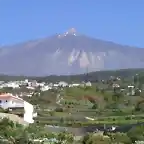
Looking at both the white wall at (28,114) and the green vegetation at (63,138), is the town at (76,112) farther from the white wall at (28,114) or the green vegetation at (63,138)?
the green vegetation at (63,138)

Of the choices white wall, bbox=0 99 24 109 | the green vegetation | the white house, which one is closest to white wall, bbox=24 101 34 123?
the white house

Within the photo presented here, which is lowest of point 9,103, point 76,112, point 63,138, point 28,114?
point 76,112

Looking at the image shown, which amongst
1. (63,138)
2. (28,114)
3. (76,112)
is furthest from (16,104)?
(63,138)

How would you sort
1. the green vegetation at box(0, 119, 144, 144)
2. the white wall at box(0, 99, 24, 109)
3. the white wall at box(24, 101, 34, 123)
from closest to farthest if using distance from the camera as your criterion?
the green vegetation at box(0, 119, 144, 144), the white wall at box(24, 101, 34, 123), the white wall at box(0, 99, 24, 109)

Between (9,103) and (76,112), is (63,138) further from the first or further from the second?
(9,103)

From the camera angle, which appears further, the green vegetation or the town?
the town

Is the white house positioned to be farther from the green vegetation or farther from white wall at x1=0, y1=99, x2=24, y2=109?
the green vegetation

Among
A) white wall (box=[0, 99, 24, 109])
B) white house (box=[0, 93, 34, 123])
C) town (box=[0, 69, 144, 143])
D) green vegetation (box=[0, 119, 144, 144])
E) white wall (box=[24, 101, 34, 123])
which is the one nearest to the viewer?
green vegetation (box=[0, 119, 144, 144])

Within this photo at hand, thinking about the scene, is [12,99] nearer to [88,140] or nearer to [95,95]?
[95,95]

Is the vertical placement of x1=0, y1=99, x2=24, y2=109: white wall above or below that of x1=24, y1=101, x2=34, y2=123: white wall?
above
